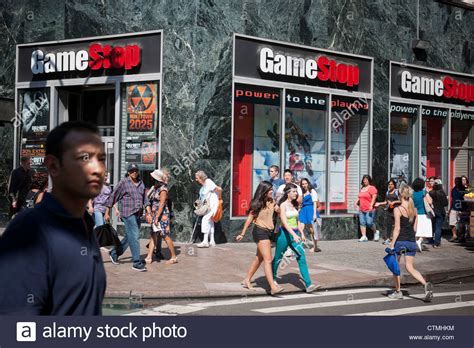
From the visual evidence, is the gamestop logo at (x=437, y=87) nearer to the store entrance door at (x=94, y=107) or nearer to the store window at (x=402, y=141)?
the store window at (x=402, y=141)

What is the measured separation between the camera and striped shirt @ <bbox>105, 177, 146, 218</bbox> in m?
12.8

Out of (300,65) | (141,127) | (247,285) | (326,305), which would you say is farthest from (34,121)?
(326,305)

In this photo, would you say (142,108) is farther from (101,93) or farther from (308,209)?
(308,209)

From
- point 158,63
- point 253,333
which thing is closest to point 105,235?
point 253,333

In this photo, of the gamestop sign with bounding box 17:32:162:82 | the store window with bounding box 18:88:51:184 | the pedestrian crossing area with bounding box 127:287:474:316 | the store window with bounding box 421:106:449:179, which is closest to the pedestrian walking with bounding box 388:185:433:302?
the pedestrian crossing area with bounding box 127:287:474:316

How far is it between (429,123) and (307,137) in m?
5.60

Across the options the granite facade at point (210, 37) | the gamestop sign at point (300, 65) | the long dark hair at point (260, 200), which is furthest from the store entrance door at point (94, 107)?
the long dark hair at point (260, 200)

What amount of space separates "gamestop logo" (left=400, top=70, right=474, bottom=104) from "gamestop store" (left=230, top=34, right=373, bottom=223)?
1.64 meters

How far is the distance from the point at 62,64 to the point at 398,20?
10083 millimetres

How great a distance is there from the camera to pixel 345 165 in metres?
21.0

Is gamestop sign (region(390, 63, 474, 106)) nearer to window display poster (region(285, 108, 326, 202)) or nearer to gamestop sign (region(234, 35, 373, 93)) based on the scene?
gamestop sign (region(234, 35, 373, 93))

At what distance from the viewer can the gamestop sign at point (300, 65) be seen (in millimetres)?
18141

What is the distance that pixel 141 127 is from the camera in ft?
58.9

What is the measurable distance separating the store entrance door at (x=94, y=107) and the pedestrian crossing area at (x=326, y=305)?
8.83m
